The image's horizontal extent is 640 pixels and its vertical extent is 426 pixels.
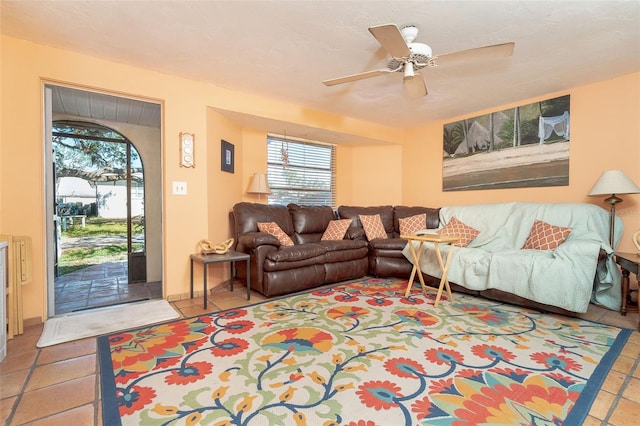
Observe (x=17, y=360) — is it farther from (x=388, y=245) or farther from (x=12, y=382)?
(x=388, y=245)

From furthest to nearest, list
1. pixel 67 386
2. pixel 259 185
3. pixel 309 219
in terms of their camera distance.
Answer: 1. pixel 309 219
2. pixel 259 185
3. pixel 67 386

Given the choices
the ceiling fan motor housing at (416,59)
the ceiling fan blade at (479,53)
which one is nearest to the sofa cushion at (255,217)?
the ceiling fan motor housing at (416,59)

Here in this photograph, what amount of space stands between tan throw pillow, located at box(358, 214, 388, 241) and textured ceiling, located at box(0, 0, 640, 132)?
1.88 meters

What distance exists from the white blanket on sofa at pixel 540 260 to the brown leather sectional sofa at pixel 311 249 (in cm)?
50

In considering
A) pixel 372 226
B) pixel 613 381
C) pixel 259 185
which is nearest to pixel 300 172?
pixel 259 185

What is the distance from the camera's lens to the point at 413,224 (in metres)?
4.43

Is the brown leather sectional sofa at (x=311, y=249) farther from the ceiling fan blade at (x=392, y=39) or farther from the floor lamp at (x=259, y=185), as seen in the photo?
the ceiling fan blade at (x=392, y=39)

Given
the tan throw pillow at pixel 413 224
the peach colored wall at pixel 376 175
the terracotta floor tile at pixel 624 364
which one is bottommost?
the terracotta floor tile at pixel 624 364

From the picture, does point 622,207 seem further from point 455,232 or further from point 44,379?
point 44,379

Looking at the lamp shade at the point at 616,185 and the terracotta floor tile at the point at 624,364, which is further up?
the lamp shade at the point at 616,185

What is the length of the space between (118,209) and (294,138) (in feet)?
9.64

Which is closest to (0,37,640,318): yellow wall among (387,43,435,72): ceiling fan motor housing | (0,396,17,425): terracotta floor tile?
(0,396,17,425): terracotta floor tile

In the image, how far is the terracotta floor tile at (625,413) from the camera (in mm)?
1349

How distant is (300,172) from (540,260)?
3.46 m
